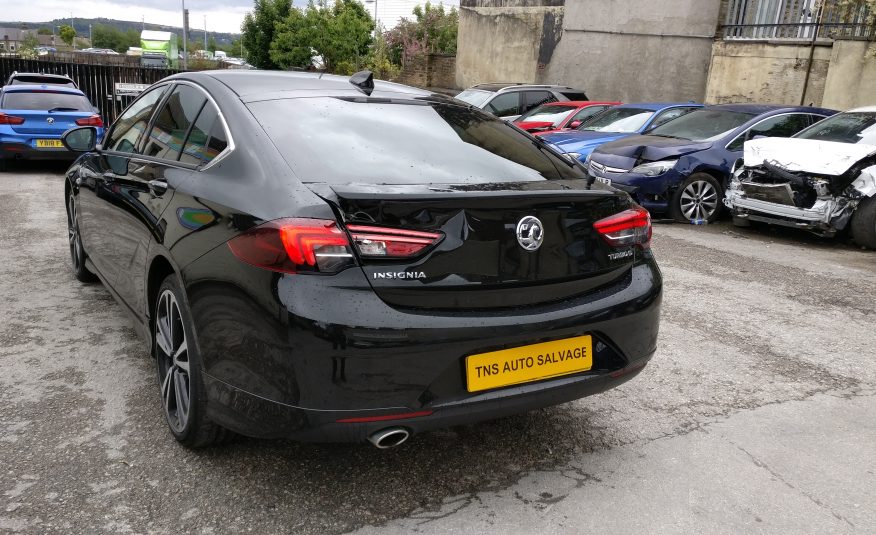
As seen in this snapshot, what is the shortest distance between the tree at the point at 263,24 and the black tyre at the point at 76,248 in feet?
111

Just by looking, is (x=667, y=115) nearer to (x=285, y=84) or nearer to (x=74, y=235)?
(x=74, y=235)

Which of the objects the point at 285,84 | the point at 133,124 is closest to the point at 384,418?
the point at 285,84

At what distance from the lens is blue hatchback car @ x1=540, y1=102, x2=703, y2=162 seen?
35.4 ft

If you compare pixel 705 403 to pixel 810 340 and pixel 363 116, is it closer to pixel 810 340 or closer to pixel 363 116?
pixel 810 340

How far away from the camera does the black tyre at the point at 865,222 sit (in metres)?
7.91

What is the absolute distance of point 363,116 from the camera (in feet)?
10.7

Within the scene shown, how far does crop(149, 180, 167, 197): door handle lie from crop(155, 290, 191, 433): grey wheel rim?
470 mm

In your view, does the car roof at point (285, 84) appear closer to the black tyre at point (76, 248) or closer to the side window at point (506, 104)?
the black tyre at point (76, 248)

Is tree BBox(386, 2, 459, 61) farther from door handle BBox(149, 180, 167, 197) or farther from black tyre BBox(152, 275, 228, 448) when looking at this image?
black tyre BBox(152, 275, 228, 448)

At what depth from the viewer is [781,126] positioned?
1009 centimetres

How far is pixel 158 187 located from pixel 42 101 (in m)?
10.6

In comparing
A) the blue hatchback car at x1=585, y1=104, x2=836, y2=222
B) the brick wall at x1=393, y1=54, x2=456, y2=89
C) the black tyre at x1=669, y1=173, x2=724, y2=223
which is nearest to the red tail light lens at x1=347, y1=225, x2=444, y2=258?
the blue hatchback car at x1=585, y1=104, x2=836, y2=222

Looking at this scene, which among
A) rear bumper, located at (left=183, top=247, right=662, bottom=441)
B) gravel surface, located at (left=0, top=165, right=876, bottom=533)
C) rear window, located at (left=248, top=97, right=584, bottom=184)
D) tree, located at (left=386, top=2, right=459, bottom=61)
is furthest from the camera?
tree, located at (left=386, top=2, right=459, bottom=61)

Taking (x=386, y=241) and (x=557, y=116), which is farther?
(x=557, y=116)
